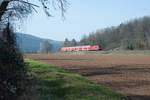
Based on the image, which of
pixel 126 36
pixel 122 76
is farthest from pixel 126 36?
pixel 122 76

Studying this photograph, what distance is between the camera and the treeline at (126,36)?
11003 cm

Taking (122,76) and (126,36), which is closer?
(122,76)

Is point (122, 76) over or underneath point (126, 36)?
underneath

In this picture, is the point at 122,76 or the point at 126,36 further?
the point at 126,36

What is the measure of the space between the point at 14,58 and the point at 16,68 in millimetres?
346

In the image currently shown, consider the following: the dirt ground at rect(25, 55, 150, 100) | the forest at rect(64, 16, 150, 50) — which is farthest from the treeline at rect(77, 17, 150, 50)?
the dirt ground at rect(25, 55, 150, 100)

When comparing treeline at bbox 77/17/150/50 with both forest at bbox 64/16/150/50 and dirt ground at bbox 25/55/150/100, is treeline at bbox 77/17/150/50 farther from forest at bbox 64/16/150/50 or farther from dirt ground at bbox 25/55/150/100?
dirt ground at bbox 25/55/150/100

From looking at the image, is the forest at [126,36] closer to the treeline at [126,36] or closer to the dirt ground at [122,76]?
the treeline at [126,36]

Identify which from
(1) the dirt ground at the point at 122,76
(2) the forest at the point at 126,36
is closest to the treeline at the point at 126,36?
(2) the forest at the point at 126,36

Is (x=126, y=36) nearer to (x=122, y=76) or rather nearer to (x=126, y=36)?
(x=126, y=36)

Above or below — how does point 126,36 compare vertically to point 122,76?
above

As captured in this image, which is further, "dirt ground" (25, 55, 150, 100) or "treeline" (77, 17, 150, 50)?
"treeline" (77, 17, 150, 50)

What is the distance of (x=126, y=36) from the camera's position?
136 meters

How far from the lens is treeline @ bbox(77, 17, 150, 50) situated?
110m
